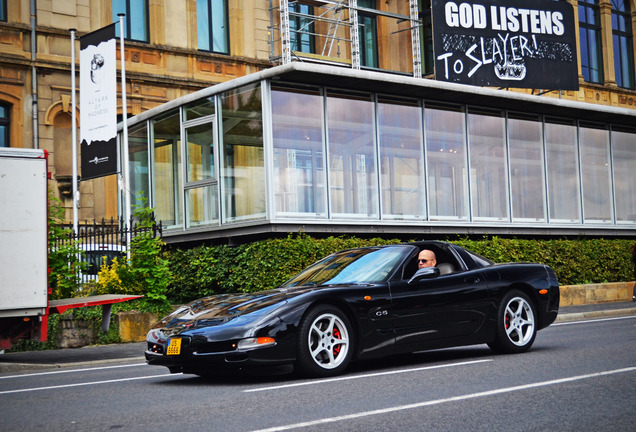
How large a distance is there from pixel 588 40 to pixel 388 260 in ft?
119

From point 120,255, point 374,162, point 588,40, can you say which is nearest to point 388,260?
point 120,255

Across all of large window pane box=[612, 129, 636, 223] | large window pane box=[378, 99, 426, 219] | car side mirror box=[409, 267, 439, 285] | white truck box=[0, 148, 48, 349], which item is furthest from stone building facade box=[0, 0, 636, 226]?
car side mirror box=[409, 267, 439, 285]

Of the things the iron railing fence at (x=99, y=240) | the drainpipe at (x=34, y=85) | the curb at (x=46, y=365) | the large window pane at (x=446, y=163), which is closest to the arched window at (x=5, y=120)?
the drainpipe at (x=34, y=85)

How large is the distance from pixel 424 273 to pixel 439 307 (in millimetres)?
493

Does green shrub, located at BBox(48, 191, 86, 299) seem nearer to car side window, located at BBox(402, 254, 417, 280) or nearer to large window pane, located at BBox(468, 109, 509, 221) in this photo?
car side window, located at BBox(402, 254, 417, 280)

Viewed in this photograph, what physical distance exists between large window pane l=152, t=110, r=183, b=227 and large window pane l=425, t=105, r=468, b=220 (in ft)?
18.7

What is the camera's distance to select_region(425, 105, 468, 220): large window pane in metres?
20.2

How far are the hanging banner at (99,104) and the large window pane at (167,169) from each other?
5.43ft

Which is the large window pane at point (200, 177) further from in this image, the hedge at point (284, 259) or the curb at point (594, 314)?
the curb at point (594, 314)

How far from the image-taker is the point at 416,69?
2808cm

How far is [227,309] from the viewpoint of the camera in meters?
8.62

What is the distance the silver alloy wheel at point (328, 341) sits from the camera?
8.52 m

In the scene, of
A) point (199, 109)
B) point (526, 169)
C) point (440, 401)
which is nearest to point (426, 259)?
point (440, 401)

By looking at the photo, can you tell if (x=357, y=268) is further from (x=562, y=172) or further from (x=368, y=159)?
(x=562, y=172)
